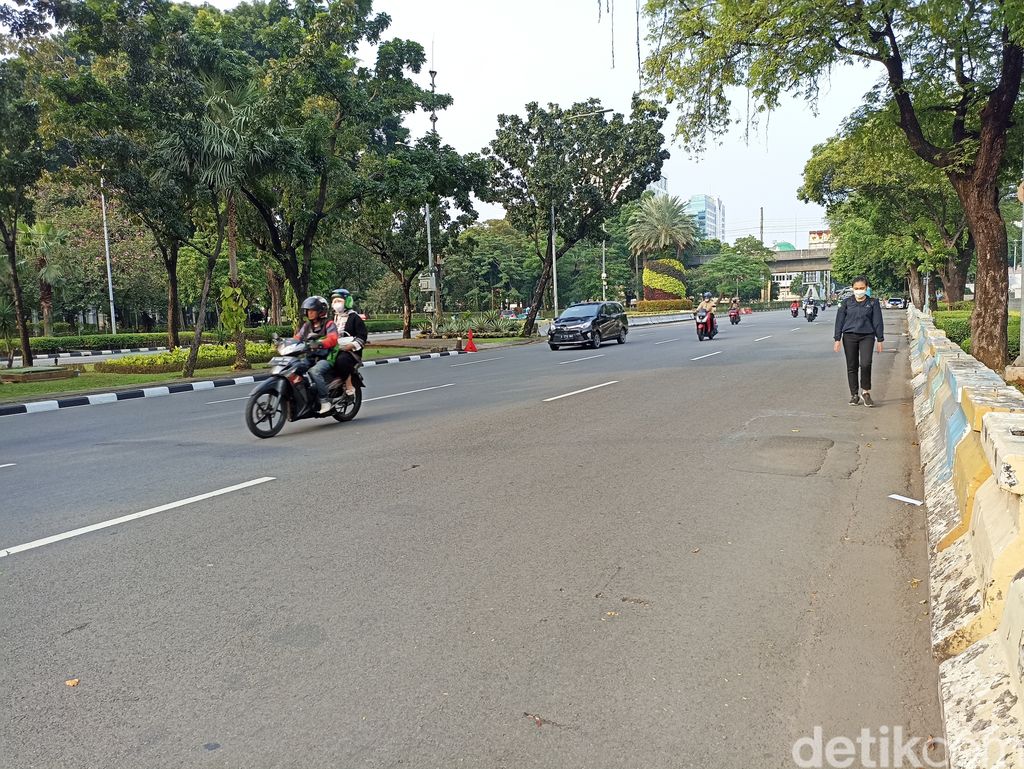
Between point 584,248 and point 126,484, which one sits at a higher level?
point 584,248

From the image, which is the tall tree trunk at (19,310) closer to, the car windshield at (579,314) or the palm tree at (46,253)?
the palm tree at (46,253)

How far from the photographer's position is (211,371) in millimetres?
21594

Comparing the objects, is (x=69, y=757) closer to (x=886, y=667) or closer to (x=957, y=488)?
(x=886, y=667)

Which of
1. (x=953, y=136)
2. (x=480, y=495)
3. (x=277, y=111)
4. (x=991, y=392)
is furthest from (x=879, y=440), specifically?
(x=277, y=111)

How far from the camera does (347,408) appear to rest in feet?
34.2

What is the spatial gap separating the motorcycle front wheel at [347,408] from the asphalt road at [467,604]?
179 centimetres

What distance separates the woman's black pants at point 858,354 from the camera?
10328mm

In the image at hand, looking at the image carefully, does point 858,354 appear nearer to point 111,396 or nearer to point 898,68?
point 898,68

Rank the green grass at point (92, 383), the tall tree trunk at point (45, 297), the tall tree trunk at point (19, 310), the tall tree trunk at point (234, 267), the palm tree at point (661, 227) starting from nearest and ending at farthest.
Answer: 1. the green grass at point (92, 383)
2. the tall tree trunk at point (234, 267)
3. the tall tree trunk at point (19, 310)
4. the tall tree trunk at point (45, 297)
5. the palm tree at point (661, 227)

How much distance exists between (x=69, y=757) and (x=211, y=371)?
20.2m

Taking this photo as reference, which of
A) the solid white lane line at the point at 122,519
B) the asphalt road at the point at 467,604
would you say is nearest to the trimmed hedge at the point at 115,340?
the asphalt road at the point at 467,604

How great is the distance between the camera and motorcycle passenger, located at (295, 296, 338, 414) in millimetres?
9531

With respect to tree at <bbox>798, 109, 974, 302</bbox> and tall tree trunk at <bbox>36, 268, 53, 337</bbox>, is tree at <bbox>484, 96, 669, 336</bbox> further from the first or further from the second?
tall tree trunk at <bbox>36, 268, 53, 337</bbox>

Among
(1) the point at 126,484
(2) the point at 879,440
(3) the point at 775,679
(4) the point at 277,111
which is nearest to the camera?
(3) the point at 775,679
